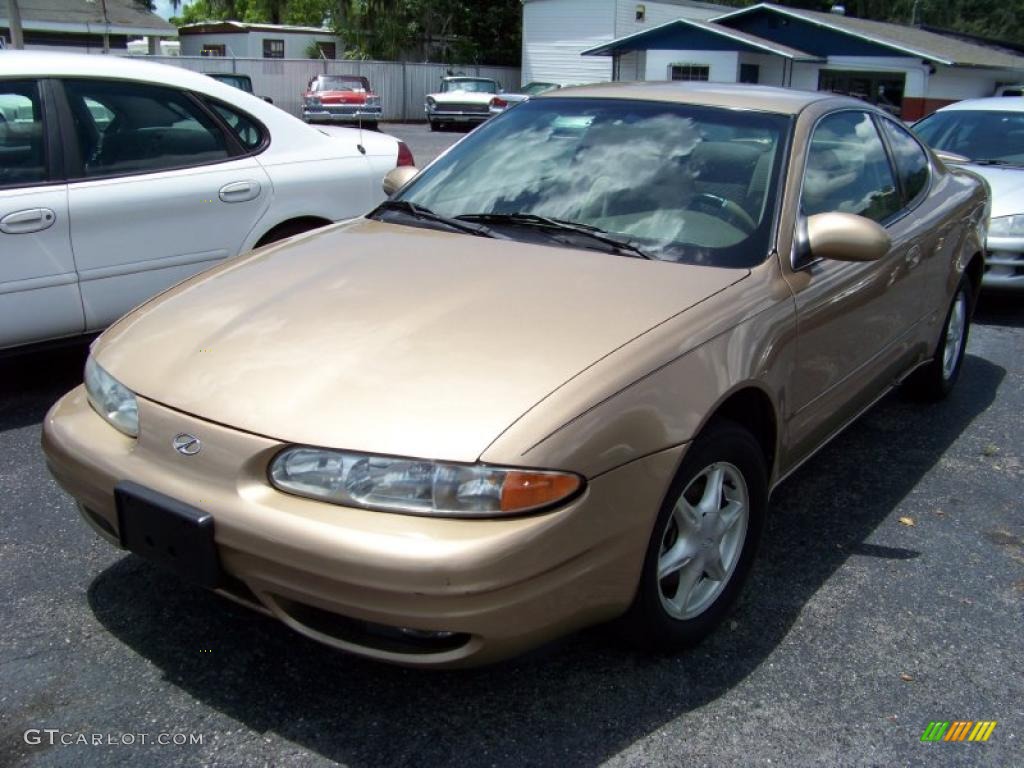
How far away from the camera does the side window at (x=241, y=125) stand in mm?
5094

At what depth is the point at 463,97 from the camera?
30469 mm

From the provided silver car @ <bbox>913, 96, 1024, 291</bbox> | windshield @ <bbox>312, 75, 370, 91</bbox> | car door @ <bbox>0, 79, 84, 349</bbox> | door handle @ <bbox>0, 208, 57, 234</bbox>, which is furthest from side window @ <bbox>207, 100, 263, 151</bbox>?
windshield @ <bbox>312, 75, 370, 91</bbox>

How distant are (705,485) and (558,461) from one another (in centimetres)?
70

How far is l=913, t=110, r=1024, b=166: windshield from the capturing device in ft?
26.0

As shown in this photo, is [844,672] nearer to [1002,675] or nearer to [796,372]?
[1002,675]

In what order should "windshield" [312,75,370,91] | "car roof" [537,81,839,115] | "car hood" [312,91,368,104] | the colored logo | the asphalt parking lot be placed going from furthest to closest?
"windshield" [312,75,370,91] < "car hood" [312,91,368,104] < "car roof" [537,81,839,115] < the colored logo < the asphalt parking lot

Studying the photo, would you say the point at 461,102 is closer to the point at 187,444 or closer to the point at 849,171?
the point at 849,171

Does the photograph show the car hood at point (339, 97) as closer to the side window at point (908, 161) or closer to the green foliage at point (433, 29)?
the green foliage at point (433, 29)

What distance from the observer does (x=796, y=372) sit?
310cm

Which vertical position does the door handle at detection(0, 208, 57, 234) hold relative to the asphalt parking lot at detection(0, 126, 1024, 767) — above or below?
above

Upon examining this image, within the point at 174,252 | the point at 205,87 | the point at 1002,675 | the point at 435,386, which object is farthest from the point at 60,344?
the point at 1002,675

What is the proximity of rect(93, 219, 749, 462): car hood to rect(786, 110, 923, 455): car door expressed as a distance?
454 millimetres

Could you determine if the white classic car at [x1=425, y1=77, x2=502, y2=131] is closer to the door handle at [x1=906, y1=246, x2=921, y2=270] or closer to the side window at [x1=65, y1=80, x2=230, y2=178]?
the side window at [x1=65, y1=80, x2=230, y2=178]

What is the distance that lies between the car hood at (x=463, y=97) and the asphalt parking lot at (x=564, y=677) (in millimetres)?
28187
